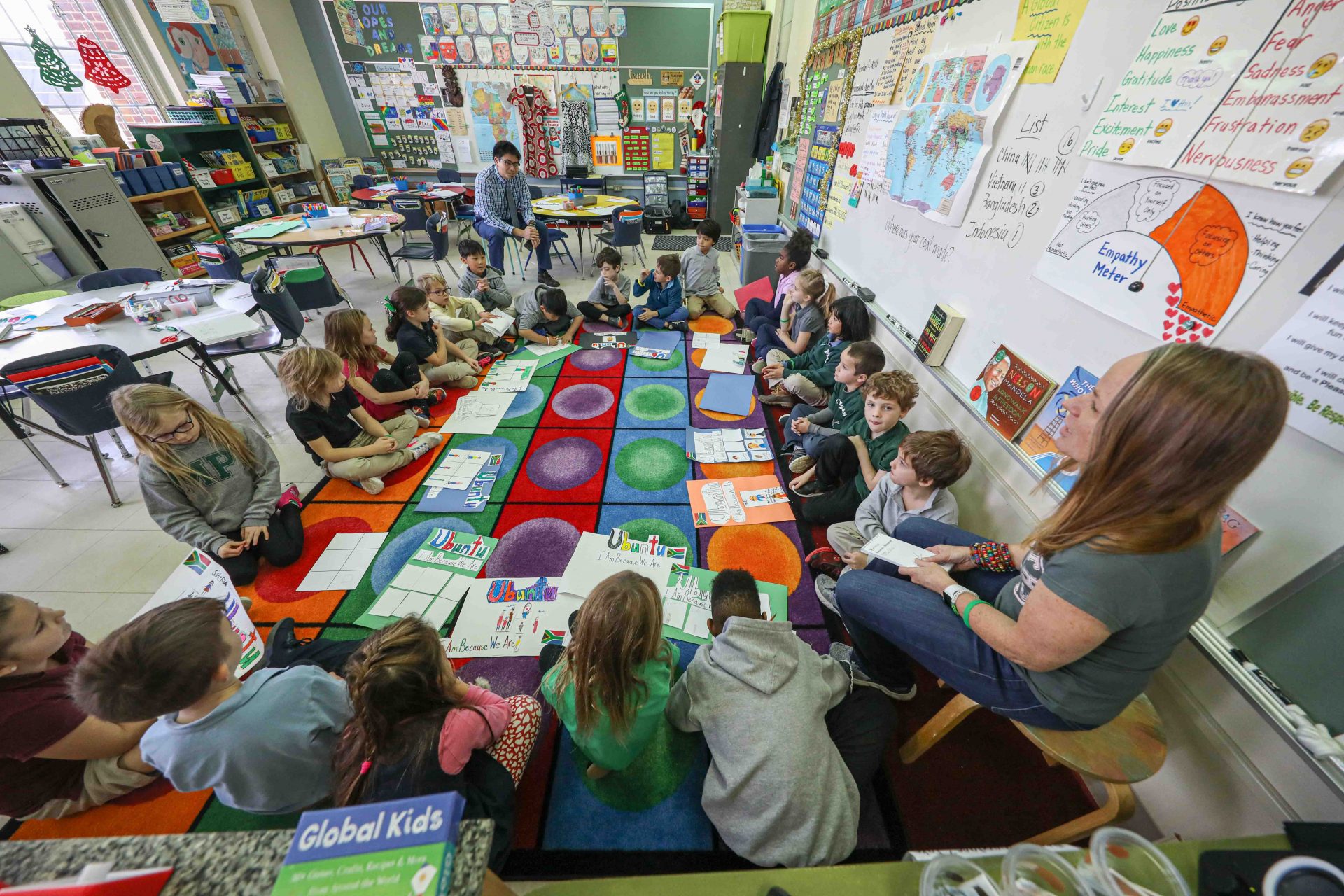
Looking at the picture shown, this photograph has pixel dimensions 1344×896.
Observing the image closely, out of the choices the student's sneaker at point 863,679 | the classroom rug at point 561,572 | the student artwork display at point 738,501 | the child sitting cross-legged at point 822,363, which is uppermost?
the child sitting cross-legged at point 822,363

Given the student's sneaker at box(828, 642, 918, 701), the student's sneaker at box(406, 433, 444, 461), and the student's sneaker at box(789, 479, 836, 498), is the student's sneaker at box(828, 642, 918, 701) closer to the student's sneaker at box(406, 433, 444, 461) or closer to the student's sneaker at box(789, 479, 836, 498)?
the student's sneaker at box(789, 479, 836, 498)

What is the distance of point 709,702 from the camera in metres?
1.18

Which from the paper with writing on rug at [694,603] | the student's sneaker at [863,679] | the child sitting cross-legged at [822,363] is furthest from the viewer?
the child sitting cross-legged at [822,363]

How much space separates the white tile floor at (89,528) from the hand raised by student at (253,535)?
1.49 feet

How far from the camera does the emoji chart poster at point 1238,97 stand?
0.92 meters

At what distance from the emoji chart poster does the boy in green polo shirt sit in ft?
3.18

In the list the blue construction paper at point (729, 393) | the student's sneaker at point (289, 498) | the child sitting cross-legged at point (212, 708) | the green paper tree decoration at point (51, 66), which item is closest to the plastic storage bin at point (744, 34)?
the blue construction paper at point (729, 393)

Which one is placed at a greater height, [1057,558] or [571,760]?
[1057,558]

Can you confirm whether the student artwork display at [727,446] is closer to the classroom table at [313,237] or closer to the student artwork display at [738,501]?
the student artwork display at [738,501]

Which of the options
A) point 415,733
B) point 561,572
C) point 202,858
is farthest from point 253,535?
point 202,858

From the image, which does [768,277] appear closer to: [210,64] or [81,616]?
[81,616]

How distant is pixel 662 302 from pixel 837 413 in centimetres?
218

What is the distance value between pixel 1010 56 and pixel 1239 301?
1.28 metres

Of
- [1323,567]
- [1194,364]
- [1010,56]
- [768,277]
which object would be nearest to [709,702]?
[1194,364]
